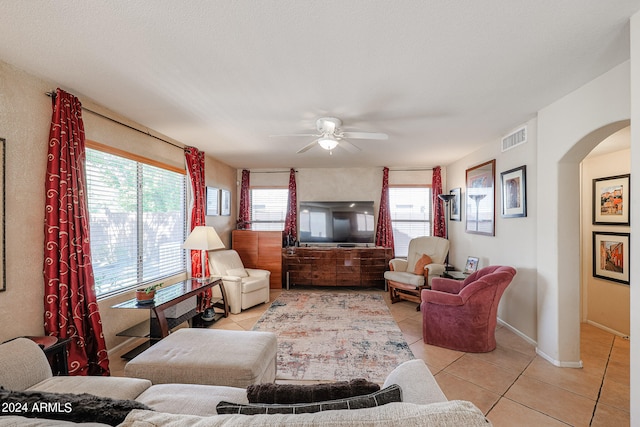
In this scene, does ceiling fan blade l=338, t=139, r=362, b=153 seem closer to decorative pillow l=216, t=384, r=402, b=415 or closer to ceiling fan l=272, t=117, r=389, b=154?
ceiling fan l=272, t=117, r=389, b=154

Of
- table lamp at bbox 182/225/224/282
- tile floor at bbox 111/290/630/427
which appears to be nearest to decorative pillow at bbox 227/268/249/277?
table lamp at bbox 182/225/224/282

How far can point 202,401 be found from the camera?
1.34 m

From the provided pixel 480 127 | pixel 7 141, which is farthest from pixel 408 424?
pixel 480 127

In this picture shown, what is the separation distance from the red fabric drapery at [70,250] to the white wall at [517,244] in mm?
4345

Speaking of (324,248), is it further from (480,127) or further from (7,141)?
(7,141)

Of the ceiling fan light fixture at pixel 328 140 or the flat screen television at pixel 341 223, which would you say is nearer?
the ceiling fan light fixture at pixel 328 140

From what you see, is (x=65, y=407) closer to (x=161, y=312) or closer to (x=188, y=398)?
(x=188, y=398)

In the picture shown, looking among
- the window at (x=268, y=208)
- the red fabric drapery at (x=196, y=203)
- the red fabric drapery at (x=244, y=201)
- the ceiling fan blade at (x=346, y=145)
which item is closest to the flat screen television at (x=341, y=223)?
the window at (x=268, y=208)

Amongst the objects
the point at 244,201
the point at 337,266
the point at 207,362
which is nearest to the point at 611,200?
the point at 337,266

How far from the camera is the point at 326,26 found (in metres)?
1.58

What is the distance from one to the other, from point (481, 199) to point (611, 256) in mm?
1640

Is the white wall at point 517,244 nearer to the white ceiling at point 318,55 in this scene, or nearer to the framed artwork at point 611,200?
the white ceiling at point 318,55

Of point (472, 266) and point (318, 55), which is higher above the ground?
point (318, 55)

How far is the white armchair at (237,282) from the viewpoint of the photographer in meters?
4.13
